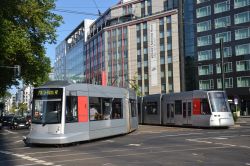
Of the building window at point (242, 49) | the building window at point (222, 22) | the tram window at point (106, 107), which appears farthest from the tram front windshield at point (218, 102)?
the building window at point (222, 22)

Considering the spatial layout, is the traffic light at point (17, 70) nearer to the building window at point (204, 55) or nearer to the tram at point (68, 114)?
the tram at point (68, 114)

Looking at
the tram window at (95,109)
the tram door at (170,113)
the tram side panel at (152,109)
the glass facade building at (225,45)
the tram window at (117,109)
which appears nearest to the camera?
the tram window at (95,109)

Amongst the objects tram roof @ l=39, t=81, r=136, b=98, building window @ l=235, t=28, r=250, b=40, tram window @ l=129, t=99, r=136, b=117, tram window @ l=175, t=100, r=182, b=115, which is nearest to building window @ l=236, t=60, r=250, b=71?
building window @ l=235, t=28, r=250, b=40

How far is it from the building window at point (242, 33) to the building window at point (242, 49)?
1433 millimetres

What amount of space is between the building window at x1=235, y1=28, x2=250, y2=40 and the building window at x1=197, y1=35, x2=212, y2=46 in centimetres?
584

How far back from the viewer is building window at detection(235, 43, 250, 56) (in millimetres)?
76812

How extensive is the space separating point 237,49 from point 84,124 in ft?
204

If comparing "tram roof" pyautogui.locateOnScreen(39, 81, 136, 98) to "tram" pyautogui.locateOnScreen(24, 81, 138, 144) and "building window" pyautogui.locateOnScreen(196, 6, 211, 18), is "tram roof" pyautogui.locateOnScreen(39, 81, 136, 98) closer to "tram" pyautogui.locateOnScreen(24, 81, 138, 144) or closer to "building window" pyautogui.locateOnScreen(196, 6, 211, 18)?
"tram" pyautogui.locateOnScreen(24, 81, 138, 144)

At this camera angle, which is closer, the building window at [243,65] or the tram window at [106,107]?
the tram window at [106,107]

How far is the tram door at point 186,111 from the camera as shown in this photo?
32.9 meters

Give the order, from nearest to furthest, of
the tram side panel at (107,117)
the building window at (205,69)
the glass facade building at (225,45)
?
the tram side panel at (107,117), the glass facade building at (225,45), the building window at (205,69)

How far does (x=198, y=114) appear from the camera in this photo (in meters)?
31.9

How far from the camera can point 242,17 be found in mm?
76625

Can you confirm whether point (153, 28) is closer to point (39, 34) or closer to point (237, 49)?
point (237, 49)
